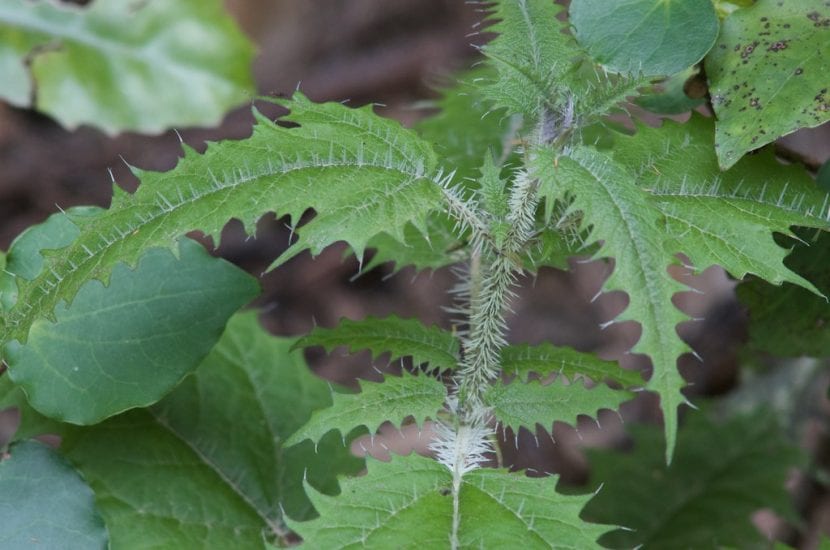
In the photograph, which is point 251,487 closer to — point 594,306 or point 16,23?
point 16,23

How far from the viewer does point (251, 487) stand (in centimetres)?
134

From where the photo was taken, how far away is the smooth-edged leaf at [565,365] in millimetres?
1129

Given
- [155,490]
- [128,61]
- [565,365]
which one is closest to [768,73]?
[565,365]

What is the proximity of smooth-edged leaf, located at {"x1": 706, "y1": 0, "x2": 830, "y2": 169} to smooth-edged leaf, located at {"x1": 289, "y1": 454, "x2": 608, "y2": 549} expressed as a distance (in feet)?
1.42

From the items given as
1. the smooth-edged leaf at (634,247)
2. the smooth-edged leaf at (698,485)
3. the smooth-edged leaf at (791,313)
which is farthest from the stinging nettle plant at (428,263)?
the smooth-edged leaf at (698,485)

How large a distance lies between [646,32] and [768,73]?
0.16m

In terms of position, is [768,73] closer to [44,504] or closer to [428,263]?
→ [428,263]

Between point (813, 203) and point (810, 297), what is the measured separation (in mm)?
228

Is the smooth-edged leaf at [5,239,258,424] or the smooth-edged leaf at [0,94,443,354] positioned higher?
the smooth-edged leaf at [0,94,443,354]

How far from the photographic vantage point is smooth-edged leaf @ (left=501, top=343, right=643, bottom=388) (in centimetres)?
113

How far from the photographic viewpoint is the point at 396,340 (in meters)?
1.16

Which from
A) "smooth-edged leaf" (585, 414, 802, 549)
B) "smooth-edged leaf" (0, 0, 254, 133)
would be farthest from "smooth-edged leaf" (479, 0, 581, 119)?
"smooth-edged leaf" (0, 0, 254, 133)

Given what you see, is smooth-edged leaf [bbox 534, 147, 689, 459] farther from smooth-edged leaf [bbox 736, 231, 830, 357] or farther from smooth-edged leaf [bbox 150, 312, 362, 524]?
smooth-edged leaf [bbox 150, 312, 362, 524]

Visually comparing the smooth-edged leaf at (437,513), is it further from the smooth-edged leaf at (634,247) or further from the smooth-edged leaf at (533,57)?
the smooth-edged leaf at (533,57)
